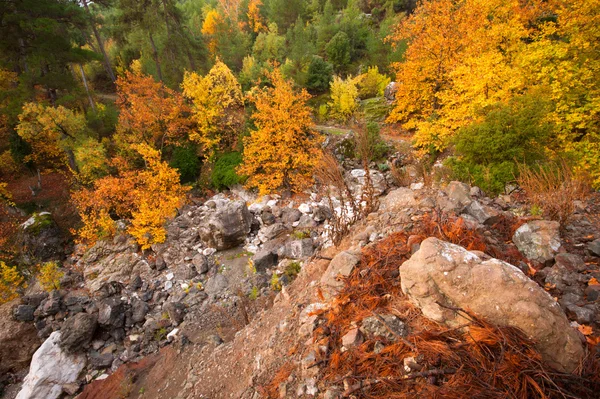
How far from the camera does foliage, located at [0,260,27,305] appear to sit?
44.0 ft

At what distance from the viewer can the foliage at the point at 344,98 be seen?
2120cm

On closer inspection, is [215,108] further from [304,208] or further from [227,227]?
[304,208]

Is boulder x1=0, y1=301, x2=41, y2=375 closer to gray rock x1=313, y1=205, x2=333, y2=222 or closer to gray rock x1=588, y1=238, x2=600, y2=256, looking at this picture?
gray rock x1=313, y1=205, x2=333, y2=222

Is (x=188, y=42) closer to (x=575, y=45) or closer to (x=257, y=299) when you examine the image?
(x=257, y=299)

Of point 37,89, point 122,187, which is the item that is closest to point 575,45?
point 122,187

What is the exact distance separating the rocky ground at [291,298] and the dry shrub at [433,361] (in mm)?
42

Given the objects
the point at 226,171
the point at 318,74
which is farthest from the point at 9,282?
the point at 318,74

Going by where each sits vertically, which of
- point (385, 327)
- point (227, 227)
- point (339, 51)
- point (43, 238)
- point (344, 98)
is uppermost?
point (339, 51)

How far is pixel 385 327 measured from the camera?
336 centimetres

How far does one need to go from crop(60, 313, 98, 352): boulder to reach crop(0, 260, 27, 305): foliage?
20.3ft

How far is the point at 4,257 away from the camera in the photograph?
15.6m

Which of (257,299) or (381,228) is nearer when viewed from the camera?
(381,228)

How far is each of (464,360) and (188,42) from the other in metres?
27.1

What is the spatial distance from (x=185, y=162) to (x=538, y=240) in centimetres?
2028
